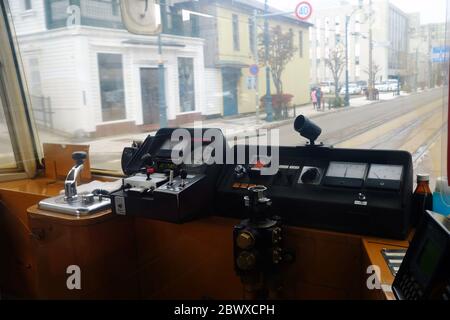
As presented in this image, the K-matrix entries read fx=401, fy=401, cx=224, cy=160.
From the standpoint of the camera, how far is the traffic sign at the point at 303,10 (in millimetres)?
2051

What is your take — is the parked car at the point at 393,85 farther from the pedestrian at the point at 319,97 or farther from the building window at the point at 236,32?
the building window at the point at 236,32

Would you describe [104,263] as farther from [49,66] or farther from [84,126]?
[49,66]

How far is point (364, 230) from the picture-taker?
63.1 inches

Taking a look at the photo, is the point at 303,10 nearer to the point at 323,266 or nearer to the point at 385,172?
the point at 385,172

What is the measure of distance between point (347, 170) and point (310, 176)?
16 cm

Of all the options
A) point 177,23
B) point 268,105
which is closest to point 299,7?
point 268,105

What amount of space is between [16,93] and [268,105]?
1.93 meters

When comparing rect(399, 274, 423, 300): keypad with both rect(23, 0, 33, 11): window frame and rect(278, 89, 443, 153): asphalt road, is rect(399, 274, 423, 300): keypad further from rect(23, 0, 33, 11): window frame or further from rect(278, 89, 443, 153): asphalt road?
rect(23, 0, 33, 11): window frame

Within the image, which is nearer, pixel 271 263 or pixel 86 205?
pixel 271 263

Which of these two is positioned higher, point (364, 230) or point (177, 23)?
point (177, 23)

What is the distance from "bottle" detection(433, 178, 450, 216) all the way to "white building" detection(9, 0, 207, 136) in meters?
1.42

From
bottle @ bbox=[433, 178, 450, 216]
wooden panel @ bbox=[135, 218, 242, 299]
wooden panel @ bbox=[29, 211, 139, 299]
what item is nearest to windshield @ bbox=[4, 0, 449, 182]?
bottle @ bbox=[433, 178, 450, 216]

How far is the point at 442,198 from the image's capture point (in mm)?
1606

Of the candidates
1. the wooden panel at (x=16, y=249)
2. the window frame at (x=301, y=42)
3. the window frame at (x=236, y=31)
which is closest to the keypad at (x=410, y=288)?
the window frame at (x=301, y=42)
